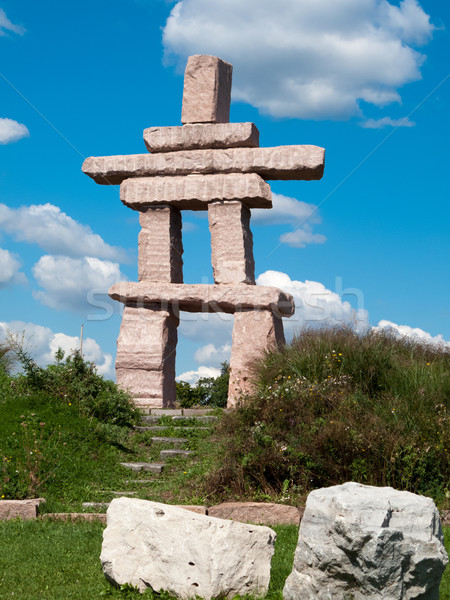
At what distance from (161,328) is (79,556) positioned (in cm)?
703

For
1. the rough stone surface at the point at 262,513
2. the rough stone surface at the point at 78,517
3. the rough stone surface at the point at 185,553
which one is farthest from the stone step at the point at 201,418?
the rough stone surface at the point at 185,553

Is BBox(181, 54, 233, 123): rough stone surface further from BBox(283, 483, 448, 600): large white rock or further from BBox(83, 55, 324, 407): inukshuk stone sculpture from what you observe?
BBox(283, 483, 448, 600): large white rock

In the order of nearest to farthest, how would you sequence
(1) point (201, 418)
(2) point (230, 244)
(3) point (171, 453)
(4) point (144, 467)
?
(4) point (144, 467) < (3) point (171, 453) < (1) point (201, 418) < (2) point (230, 244)

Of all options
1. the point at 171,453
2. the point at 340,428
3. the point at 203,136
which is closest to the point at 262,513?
the point at 340,428

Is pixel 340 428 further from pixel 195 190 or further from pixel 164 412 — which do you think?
pixel 195 190

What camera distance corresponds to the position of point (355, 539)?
402 centimetres

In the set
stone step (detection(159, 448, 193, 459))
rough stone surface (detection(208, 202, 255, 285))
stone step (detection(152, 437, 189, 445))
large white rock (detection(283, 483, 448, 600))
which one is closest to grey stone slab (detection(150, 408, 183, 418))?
stone step (detection(152, 437, 189, 445))

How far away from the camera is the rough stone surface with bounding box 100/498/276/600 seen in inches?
184

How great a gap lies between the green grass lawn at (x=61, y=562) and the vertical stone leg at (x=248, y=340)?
517cm

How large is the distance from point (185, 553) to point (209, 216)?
29.1ft

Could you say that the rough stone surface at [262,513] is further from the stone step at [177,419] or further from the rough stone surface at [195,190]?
the rough stone surface at [195,190]

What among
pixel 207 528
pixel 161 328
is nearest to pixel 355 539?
pixel 207 528

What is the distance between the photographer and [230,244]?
1278cm

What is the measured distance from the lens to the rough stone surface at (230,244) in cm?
1267
